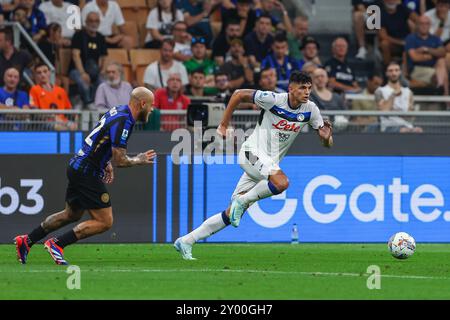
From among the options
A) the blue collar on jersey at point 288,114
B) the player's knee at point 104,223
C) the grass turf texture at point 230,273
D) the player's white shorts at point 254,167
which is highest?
the blue collar on jersey at point 288,114

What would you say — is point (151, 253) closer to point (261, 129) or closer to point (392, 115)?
point (261, 129)

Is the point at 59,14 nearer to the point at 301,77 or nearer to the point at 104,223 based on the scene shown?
the point at 301,77

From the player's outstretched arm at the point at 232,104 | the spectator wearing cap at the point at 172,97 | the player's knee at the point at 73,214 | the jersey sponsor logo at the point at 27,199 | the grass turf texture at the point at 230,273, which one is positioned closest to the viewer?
the grass turf texture at the point at 230,273

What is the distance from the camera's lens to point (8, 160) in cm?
1772

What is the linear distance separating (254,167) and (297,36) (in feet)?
31.1

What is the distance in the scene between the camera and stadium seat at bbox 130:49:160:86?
893 inches

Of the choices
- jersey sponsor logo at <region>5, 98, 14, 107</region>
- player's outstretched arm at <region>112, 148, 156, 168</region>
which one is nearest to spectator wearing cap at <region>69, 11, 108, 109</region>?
jersey sponsor logo at <region>5, 98, 14, 107</region>

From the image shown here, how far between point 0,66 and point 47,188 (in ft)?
13.0

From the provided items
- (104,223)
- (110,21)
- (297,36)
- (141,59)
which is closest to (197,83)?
(141,59)

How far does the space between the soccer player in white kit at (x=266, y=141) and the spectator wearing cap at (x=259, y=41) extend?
7.73 metres

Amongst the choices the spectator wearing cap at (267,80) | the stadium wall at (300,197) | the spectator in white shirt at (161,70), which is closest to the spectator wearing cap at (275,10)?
the spectator in white shirt at (161,70)

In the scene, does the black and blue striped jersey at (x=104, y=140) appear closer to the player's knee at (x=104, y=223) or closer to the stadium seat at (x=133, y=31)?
the player's knee at (x=104, y=223)

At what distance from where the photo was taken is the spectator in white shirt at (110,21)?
22.8 m
